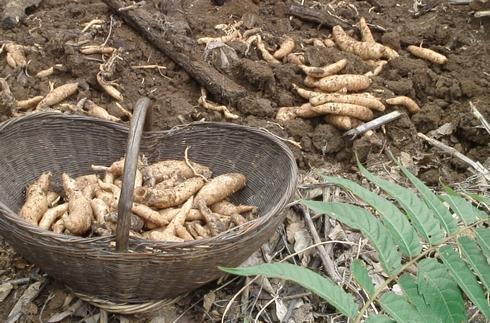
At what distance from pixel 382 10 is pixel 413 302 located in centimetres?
373

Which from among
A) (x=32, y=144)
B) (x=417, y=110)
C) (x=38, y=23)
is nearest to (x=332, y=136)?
(x=417, y=110)

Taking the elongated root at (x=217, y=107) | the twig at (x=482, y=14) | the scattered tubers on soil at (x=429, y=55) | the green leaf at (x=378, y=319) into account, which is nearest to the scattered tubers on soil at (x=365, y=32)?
the scattered tubers on soil at (x=429, y=55)

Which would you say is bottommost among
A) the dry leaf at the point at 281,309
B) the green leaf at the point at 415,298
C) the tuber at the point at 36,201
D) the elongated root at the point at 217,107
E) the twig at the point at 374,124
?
the dry leaf at the point at 281,309

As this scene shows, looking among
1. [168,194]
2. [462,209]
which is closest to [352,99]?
[168,194]

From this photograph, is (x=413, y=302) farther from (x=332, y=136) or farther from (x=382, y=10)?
(x=382, y=10)

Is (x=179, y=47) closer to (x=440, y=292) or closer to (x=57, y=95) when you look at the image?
(x=57, y=95)

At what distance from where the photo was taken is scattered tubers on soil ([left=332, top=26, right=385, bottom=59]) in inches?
153

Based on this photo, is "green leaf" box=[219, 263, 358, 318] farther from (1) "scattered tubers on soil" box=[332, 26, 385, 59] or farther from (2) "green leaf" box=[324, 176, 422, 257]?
(1) "scattered tubers on soil" box=[332, 26, 385, 59]

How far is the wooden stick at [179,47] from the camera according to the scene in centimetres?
340

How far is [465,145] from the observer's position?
3541mm

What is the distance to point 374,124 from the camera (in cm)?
337

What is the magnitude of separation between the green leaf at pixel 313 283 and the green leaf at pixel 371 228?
158 millimetres

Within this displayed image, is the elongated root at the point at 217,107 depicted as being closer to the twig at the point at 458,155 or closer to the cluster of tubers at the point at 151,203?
the cluster of tubers at the point at 151,203

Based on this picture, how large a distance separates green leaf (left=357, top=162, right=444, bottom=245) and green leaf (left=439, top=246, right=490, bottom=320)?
6 centimetres
